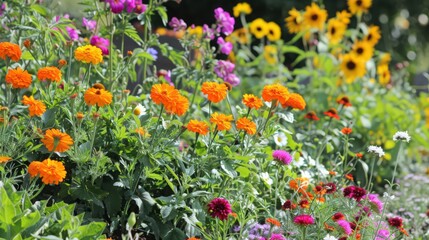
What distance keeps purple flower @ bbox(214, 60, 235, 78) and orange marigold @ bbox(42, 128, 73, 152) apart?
49.2 inches

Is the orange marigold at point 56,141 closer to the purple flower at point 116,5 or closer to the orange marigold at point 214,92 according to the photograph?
the orange marigold at point 214,92

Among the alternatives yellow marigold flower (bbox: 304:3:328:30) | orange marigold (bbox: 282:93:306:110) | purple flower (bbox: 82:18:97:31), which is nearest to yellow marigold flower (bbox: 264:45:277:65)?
yellow marigold flower (bbox: 304:3:328:30)

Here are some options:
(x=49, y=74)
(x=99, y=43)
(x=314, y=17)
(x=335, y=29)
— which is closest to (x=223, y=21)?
(x=99, y=43)

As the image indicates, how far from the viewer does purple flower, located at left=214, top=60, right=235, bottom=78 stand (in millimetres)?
3436

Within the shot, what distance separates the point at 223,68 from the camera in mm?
3482

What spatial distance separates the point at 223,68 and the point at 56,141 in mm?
1346

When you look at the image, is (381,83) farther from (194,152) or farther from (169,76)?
(194,152)

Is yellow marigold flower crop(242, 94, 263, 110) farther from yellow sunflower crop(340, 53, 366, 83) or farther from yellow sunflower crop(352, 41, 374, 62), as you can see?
yellow sunflower crop(352, 41, 374, 62)

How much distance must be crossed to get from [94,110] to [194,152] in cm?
38

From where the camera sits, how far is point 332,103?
15.9 ft

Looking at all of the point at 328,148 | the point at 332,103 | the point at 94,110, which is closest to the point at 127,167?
the point at 94,110

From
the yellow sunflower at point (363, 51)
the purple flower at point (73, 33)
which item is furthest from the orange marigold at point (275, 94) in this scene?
the yellow sunflower at point (363, 51)

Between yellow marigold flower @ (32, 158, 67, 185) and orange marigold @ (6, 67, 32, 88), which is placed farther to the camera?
orange marigold @ (6, 67, 32, 88)

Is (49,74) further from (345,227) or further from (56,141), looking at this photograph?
(345,227)
